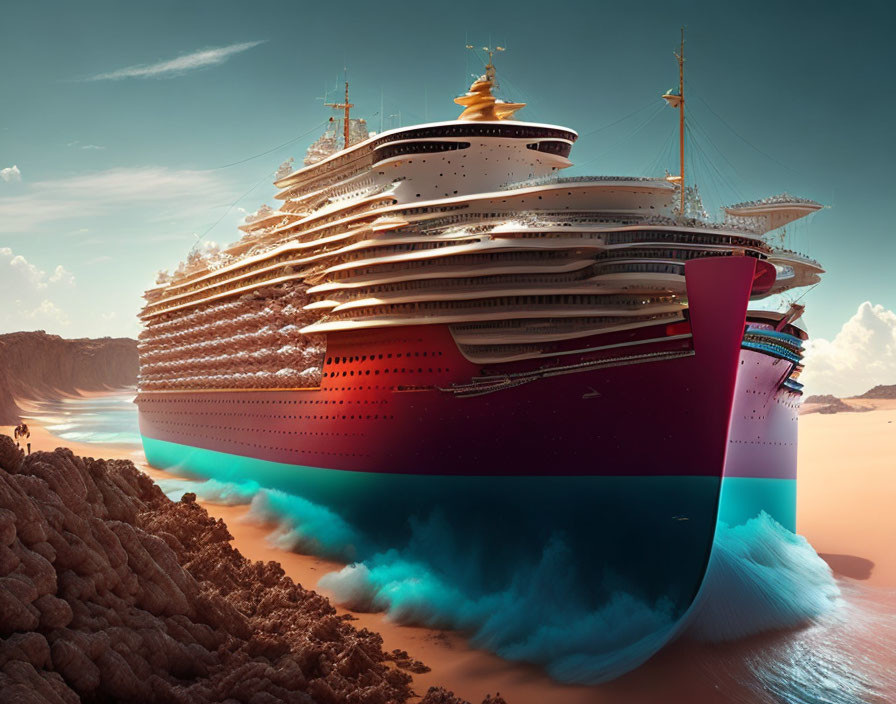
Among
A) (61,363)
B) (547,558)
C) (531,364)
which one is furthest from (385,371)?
(61,363)

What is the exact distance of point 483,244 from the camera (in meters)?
18.0

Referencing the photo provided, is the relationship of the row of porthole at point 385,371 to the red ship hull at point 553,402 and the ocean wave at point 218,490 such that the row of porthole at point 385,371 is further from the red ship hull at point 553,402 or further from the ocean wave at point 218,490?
the ocean wave at point 218,490

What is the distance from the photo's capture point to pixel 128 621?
9.62 metres

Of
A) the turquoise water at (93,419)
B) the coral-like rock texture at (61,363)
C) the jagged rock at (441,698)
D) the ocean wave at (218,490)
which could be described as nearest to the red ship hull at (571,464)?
the jagged rock at (441,698)

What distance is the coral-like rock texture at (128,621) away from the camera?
8344 millimetres

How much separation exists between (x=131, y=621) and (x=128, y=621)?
3cm

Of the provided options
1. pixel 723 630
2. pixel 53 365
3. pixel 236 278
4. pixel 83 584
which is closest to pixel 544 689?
pixel 723 630

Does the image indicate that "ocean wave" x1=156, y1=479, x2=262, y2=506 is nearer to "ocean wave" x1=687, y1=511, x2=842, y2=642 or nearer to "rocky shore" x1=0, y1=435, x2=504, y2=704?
"rocky shore" x1=0, y1=435, x2=504, y2=704

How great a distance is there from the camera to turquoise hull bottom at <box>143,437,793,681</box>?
1491 cm

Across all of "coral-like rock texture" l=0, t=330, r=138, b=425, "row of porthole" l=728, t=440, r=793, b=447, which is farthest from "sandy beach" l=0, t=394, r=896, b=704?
"coral-like rock texture" l=0, t=330, r=138, b=425

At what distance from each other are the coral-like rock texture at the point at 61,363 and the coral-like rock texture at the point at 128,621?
3882 inches

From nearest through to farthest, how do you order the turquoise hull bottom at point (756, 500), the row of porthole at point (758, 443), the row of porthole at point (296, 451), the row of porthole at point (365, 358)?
the turquoise hull bottom at point (756, 500) → the row of porthole at point (758, 443) → the row of porthole at point (365, 358) → the row of porthole at point (296, 451)

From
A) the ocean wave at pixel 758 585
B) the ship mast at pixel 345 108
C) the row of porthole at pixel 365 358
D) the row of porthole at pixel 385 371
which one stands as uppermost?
the ship mast at pixel 345 108

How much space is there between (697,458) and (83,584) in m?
11.2
